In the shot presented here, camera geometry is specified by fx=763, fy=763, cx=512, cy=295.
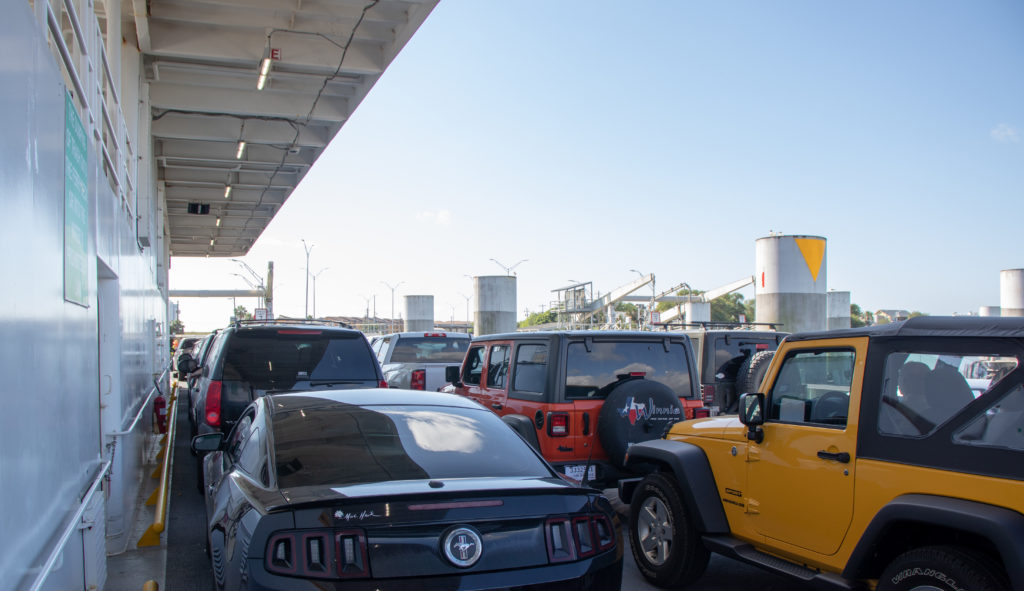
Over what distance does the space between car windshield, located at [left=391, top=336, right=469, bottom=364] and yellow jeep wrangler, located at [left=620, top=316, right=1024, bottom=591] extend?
911cm

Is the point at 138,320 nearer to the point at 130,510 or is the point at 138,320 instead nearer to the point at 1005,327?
the point at 130,510

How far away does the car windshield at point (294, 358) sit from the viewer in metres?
8.20

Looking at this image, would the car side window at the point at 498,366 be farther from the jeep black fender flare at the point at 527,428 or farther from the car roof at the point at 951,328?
the car roof at the point at 951,328

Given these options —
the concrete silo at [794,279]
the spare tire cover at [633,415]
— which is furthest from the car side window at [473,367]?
the concrete silo at [794,279]

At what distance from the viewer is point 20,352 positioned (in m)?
2.91

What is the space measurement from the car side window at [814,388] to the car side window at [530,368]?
2.60 meters

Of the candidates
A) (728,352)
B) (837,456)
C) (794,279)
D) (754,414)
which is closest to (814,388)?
(754,414)

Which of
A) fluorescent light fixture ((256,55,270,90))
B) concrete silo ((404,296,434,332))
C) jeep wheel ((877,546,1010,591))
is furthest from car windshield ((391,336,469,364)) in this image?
concrete silo ((404,296,434,332))

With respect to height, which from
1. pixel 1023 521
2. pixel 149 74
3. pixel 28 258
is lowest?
pixel 1023 521

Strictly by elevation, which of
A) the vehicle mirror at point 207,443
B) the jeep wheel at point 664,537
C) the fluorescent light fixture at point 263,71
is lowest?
the jeep wheel at point 664,537

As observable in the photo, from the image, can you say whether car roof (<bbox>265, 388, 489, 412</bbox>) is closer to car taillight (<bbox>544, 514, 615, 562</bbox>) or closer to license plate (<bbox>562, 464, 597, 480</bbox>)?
car taillight (<bbox>544, 514, 615, 562</bbox>)

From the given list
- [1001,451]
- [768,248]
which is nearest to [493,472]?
[1001,451]

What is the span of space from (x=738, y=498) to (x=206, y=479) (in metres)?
4.15

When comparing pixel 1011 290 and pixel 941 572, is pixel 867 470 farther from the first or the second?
pixel 1011 290
